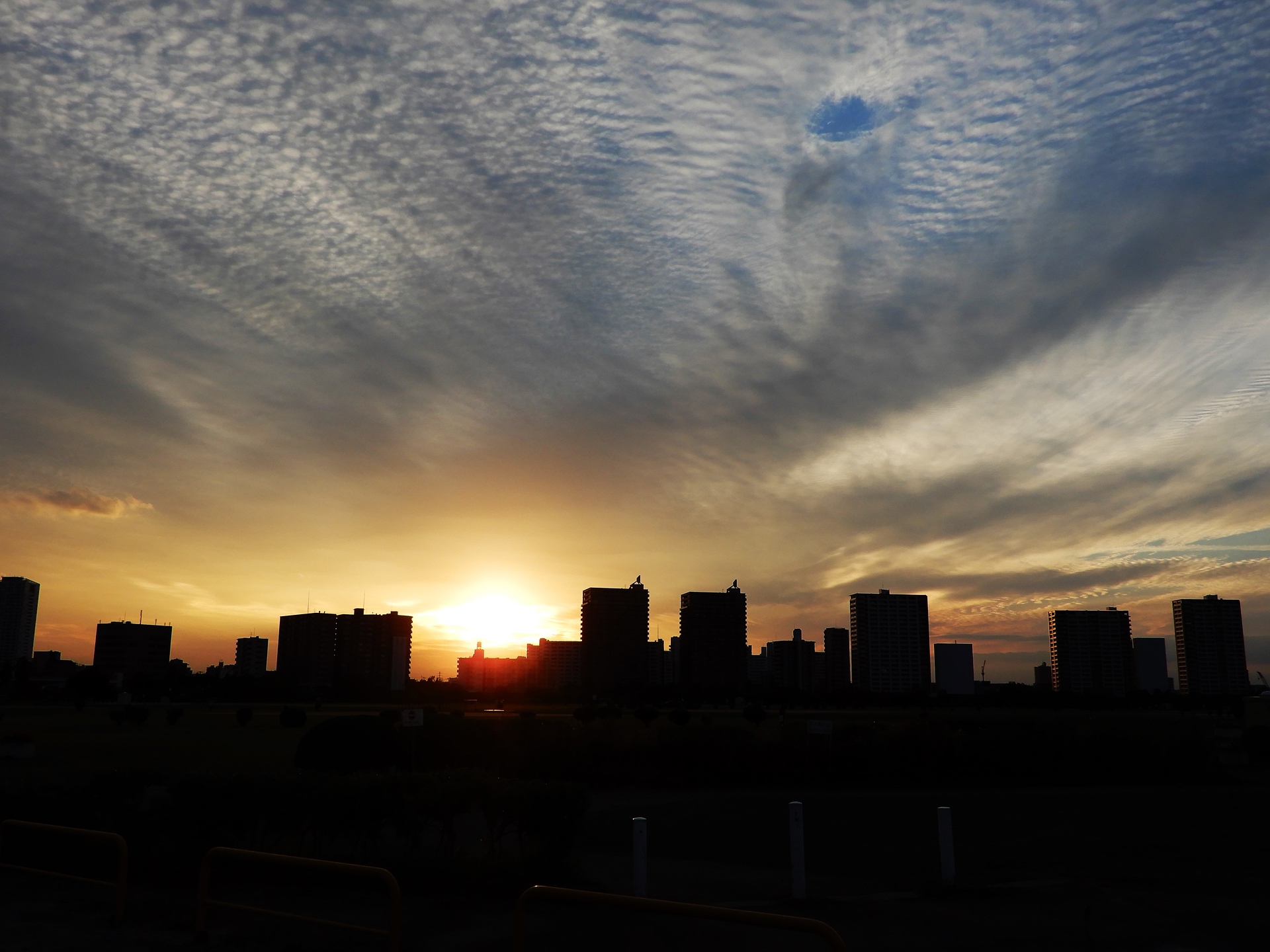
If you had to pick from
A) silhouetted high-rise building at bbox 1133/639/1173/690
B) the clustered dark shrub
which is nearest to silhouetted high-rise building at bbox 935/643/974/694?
silhouetted high-rise building at bbox 1133/639/1173/690

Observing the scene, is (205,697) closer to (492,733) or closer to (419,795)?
(492,733)

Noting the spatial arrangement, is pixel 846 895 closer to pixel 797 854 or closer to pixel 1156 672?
pixel 797 854

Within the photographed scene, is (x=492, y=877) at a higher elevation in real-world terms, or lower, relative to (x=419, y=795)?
lower

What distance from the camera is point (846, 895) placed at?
1195 centimetres

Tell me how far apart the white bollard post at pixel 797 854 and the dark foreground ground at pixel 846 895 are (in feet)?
0.92

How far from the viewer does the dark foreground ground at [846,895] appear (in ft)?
29.1

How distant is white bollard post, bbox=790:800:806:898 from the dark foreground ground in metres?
0.28

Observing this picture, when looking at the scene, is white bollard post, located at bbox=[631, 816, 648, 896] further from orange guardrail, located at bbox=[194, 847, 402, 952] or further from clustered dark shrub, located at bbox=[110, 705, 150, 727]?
clustered dark shrub, located at bbox=[110, 705, 150, 727]

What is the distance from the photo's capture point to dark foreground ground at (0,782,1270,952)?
8875 mm

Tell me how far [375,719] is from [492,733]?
3.75 metres

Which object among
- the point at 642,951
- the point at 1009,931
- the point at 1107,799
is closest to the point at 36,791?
the point at 642,951

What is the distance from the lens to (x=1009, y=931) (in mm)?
9625

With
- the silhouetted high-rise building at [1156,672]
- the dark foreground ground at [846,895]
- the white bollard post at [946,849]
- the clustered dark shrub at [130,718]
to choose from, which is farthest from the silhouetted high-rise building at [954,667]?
the white bollard post at [946,849]

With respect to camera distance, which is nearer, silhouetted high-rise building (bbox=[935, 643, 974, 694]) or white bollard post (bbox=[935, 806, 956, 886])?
white bollard post (bbox=[935, 806, 956, 886])
